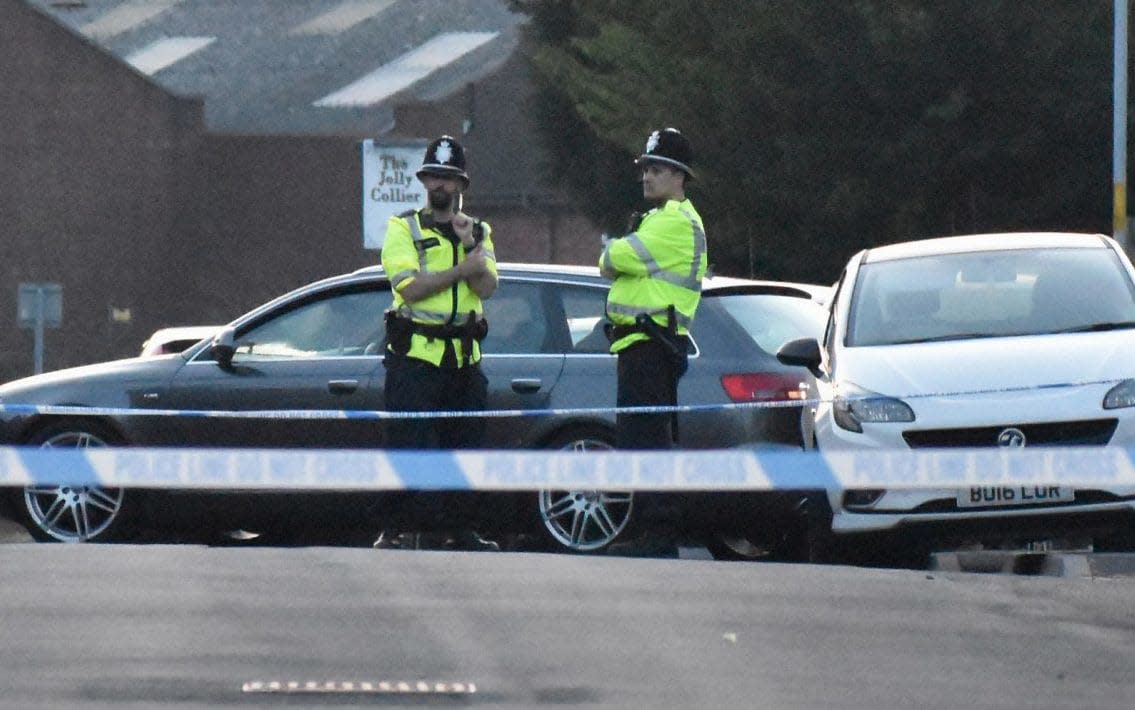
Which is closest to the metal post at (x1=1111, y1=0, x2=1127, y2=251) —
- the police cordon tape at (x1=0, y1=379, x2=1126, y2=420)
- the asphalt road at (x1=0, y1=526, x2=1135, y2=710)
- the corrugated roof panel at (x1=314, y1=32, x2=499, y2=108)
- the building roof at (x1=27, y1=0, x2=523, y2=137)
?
the police cordon tape at (x1=0, y1=379, x2=1126, y2=420)

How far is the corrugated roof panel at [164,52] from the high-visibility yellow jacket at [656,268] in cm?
5350

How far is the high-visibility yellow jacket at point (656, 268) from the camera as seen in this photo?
10.7 m

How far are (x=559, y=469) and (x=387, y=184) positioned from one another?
1092cm

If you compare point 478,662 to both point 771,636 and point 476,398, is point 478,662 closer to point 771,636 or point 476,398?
point 771,636

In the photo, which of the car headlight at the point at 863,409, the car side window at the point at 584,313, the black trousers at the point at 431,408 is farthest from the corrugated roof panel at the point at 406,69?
the car headlight at the point at 863,409

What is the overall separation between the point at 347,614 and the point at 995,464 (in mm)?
3187

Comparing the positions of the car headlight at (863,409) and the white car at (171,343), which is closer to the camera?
the car headlight at (863,409)

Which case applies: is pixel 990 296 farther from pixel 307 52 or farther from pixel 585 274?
pixel 307 52

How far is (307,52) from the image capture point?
62.1 metres

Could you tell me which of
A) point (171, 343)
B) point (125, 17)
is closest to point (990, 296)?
point (171, 343)

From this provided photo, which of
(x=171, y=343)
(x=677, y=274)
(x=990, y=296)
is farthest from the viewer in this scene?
(x=171, y=343)

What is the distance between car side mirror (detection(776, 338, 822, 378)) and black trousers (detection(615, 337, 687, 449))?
453mm

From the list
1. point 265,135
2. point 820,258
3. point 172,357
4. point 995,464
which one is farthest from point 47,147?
point 995,464

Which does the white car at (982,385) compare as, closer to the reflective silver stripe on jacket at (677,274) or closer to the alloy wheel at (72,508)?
the reflective silver stripe on jacket at (677,274)
